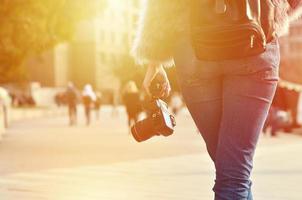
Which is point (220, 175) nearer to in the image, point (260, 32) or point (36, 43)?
point (260, 32)

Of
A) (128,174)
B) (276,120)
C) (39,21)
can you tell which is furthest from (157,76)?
(39,21)

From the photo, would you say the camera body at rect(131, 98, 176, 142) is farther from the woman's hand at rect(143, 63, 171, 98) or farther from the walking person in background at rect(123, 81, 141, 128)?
the walking person in background at rect(123, 81, 141, 128)

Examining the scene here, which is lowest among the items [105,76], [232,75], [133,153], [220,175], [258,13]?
[105,76]

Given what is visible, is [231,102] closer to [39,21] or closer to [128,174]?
[128,174]

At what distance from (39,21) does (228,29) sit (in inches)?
833

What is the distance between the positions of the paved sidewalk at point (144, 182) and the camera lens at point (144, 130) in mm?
3737

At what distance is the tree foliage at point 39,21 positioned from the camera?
22.7 m

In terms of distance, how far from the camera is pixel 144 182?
9.02m

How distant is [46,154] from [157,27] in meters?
11.4

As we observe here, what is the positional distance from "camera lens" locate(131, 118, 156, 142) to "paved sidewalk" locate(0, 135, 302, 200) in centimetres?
374

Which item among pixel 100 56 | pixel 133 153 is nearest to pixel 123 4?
pixel 100 56

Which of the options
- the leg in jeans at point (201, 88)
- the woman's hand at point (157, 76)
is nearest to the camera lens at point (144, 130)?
the woman's hand at point (157, 76)

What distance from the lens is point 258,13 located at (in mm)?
3062

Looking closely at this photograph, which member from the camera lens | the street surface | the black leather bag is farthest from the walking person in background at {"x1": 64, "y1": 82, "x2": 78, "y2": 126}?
the black leather bag
